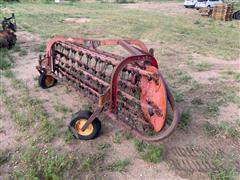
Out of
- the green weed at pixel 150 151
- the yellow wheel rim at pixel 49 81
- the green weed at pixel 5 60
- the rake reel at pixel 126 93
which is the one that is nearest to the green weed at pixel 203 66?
the rake reel at pixel 126 93

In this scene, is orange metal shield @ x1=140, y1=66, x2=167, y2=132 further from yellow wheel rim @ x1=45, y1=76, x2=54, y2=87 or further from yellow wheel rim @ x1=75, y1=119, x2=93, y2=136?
yellow wheel rim @ x1=45, y1=76, x2=54, y2=87

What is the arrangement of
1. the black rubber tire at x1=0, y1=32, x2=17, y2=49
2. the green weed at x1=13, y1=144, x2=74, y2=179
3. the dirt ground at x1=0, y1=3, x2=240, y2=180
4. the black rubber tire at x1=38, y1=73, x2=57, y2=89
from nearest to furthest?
the green weed at x1=13, y1=144, x2=74, y2=179
the dirt ground at x1=0, y1=3, x2=240, y2=180
the black rubber tire at x1=38, y1=73, x2=57, y2=89
the black rubber tire at x1=0, y1=32, x2=17, y2=49

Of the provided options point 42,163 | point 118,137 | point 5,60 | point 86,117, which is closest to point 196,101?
point 118,137

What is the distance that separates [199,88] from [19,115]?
3.53 meters

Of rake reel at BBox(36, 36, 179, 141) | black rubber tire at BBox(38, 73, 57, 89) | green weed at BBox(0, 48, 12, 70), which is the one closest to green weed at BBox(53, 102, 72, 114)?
rake reel at BBox(36, 36, 179, 141)

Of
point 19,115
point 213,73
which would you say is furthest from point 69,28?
point 19,115

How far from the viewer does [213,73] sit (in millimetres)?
6836

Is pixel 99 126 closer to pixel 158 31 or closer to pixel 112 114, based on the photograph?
pixel 112 114

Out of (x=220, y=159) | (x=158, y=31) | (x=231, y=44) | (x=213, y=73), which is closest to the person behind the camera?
(x=220, y=159)

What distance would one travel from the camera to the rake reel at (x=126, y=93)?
3375 mm

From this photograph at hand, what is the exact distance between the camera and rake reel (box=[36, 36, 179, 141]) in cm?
338

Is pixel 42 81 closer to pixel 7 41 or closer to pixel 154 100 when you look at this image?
pixel 154 100

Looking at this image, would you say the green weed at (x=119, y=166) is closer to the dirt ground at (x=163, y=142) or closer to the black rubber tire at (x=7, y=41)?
the dirt ground at (x=163, y=142)

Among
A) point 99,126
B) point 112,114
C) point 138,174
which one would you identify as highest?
point 112,114
